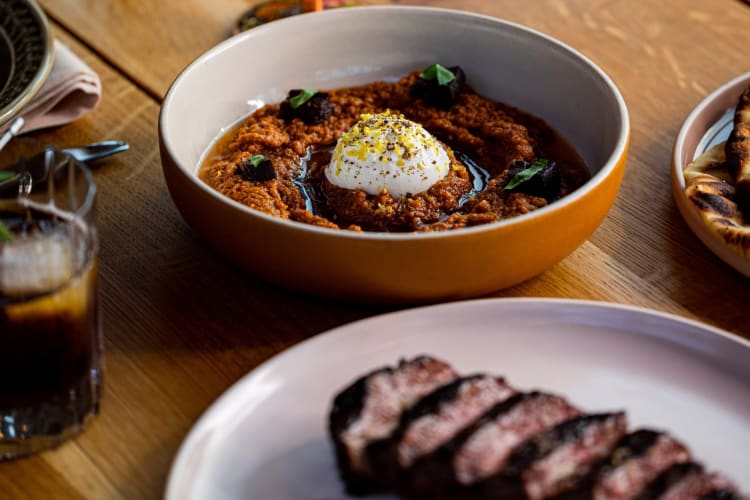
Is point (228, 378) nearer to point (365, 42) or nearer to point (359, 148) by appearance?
point (359, 148)

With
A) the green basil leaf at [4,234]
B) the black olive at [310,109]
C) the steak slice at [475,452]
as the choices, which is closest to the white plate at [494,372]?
the steak slice at [475,452]

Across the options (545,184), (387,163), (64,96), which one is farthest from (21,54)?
(545,184)

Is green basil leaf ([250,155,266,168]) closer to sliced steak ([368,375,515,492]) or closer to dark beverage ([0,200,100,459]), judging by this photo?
dark beverage ([0,200,100,459])

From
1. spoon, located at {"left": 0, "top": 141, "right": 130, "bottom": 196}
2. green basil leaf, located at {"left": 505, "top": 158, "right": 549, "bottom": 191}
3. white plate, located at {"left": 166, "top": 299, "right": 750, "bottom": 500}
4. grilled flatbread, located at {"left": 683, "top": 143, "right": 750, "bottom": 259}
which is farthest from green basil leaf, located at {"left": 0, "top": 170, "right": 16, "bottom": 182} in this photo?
grilled flatbread, located at {"left": 683, "top": 143, "right": 750, "bottom": 259}

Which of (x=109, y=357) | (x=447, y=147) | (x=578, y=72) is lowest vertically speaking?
(x=109, y=357)

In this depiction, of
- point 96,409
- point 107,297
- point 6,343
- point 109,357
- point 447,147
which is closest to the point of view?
point 6,343

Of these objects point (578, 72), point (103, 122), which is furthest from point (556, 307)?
point (103, 122)
